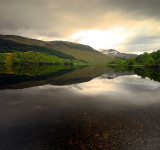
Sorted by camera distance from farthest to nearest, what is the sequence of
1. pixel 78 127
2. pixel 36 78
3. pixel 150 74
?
pixel 150 74 < pixel 36 78 < pixel 78 127

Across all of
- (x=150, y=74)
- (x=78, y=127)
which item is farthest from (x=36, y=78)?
(x=150, y=74)

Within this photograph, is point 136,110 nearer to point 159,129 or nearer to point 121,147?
point 159,129

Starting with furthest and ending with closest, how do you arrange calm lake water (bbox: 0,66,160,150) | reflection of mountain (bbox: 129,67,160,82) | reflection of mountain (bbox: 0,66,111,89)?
1. reflection of mountain (bbox: 129,67,160,82)
2. reflection of mountain (bbox: 0,66,111,89)
3. calm lake water (bbox: 0,66,160,150)

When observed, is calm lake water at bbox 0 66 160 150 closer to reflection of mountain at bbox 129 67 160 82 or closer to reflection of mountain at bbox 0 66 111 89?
reflection of mountain at bbox 0 66 111 89

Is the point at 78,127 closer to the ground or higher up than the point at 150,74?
closer to the ground

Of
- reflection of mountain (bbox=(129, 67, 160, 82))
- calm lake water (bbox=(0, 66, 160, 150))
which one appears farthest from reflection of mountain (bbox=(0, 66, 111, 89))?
reflection of mountain (bbox=(129, 67, 160, 82))

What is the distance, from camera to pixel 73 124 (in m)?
12.5

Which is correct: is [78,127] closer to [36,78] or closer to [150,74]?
[36,78]

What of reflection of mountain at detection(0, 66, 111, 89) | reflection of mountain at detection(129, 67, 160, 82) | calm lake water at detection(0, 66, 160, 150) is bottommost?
calm lake water at detection(0, 66, 160, 150)

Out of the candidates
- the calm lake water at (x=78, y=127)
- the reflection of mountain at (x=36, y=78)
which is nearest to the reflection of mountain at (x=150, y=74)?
the reflection of mountain at (x=36, y=78)

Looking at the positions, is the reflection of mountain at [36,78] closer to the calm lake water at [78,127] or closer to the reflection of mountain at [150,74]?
the calm lake water at [78,127]

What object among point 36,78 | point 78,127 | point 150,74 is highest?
point 150,74

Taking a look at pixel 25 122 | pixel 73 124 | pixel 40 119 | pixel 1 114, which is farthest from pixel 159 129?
pixel 1 114

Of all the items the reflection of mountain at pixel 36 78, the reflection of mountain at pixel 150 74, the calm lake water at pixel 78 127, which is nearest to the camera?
the calm lake water at pixel 78 127
